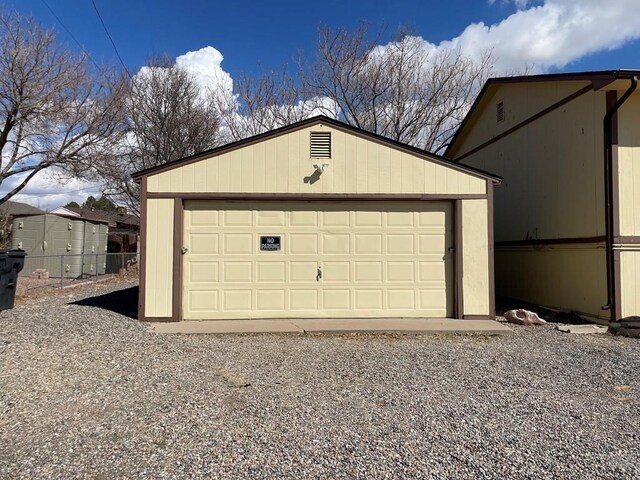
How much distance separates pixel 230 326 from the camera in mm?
8188

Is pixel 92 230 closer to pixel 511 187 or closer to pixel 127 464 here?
pixel 511 187

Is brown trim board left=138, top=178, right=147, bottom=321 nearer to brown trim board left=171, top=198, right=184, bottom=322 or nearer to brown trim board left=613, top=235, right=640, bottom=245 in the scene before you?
brown trim board left=171, top=198, right=184, bottom=322

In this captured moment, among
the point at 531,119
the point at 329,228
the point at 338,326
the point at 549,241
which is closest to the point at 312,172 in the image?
the point at 329,228

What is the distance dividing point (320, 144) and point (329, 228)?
1.55m

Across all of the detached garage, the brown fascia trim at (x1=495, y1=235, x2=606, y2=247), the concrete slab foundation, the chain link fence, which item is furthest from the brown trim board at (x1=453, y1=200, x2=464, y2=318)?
the chain link fence

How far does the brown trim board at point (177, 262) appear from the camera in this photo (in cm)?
854

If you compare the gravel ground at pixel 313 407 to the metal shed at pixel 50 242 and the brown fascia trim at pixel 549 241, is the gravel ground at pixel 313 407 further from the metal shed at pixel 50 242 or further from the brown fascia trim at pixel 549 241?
the metal shed at pixel 50 242

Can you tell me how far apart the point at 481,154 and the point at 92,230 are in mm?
14468

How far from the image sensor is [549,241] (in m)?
10.5

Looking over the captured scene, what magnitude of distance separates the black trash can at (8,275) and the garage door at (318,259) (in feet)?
11.7

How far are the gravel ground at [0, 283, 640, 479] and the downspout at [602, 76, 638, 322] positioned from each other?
1.23m

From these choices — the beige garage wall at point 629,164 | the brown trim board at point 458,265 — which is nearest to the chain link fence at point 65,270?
the brown trim board at point 458,265

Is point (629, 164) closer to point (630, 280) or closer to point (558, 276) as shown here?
point (630, 280)

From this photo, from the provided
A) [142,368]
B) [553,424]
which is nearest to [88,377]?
[142,368]
